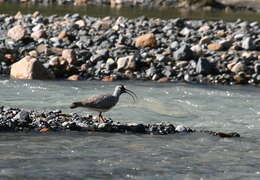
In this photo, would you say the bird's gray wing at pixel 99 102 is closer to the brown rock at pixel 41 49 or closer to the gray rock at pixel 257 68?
the gray rock at pixel 257 68

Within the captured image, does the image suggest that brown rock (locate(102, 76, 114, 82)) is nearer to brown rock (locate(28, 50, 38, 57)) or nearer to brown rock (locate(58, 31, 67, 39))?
brown rock (locate(28, 50, 38, 57))

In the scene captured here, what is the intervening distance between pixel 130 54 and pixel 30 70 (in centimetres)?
422

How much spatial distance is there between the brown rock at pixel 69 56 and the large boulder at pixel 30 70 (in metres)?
1.48

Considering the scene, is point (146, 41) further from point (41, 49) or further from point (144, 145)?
point (144, 145)

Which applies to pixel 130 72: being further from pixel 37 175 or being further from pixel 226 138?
pixel 37 175

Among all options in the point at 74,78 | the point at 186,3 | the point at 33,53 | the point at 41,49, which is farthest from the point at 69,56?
the point at 186,3

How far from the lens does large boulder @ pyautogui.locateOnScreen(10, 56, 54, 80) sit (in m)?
20.7

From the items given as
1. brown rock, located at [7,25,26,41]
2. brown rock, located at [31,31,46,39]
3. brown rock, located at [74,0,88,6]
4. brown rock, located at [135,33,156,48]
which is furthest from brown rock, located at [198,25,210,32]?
brown rock, located at [74,0,88,6]

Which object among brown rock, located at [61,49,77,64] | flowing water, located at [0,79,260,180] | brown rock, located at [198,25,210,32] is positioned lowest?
flowing water, located at [0,79,260,180]

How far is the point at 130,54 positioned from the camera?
23.9 metres

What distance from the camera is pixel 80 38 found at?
26938 millimetres

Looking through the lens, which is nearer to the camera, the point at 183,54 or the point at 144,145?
the point at 144,145

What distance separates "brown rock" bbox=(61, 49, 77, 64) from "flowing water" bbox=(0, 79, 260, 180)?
357 cm

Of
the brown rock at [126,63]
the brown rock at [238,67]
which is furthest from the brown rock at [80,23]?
the brown rock at [238,67]
